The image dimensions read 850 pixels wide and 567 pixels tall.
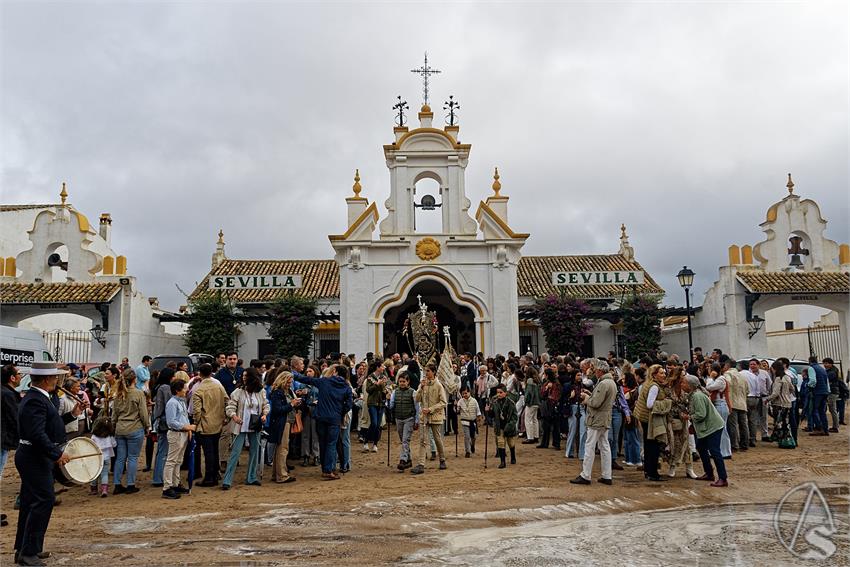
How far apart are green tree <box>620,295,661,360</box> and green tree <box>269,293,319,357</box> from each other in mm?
12231

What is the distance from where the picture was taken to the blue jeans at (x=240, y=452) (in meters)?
9.54

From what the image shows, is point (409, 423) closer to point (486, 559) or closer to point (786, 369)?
point (486, 559)

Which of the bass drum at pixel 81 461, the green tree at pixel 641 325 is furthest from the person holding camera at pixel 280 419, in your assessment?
the green tree at pixel 641 325

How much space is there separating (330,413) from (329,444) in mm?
503

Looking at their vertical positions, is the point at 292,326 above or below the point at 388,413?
above

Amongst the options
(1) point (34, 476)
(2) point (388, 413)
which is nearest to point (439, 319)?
(2) point (388, 413)

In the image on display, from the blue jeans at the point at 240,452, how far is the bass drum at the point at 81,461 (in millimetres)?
2315

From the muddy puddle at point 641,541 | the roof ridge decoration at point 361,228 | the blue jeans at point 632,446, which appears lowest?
the muddy puddle at point 641,541

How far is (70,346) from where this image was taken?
24562 mm

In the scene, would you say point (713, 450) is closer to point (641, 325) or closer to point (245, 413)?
point (245, 413)

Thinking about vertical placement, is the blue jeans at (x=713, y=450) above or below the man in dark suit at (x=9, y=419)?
below

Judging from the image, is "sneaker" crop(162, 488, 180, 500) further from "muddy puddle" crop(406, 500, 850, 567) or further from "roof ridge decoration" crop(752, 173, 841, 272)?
"roof ridge decoration" crop(752, 173, 841, 272)

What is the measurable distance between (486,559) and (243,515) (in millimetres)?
3376

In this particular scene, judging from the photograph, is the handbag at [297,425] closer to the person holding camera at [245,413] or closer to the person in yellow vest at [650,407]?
the person holding camera at [245,413]
